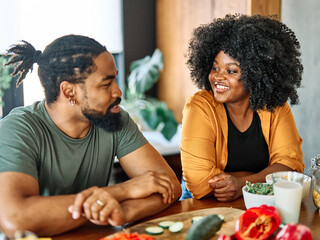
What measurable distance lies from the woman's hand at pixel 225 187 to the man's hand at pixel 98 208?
436 millimetres

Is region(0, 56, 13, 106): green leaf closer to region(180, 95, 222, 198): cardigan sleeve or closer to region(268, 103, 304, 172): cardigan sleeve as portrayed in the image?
region(180, 95, 222, 198): cardigan sleeve

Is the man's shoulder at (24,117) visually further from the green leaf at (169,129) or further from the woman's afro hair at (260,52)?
the green leaf at (169,129)

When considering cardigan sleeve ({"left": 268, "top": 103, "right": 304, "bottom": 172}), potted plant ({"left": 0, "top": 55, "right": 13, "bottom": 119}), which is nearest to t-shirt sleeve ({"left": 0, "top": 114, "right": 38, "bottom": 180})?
cardigan sleeve ({"left": 268, "top": 103, "right": 304, "bottom": 172})

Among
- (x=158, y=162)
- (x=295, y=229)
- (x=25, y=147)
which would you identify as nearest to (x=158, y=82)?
(x=158, y=162)

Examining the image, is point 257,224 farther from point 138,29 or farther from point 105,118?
point 138,29

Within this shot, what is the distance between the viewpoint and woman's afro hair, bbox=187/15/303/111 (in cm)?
202

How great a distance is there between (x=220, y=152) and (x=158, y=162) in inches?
15.1

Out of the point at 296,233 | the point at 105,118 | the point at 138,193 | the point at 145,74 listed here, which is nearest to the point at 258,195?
the point at 296,233

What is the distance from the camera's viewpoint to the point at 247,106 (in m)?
2.13

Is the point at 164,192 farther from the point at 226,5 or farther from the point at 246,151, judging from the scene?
the point at 226,5

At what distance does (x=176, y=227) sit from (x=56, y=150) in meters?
0.61

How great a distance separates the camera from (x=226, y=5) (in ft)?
10.5

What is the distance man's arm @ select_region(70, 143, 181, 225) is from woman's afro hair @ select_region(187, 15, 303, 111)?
665 millimetres

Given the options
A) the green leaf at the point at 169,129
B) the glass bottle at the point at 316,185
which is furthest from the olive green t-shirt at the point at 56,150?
the green leaf at the point at 169,129
